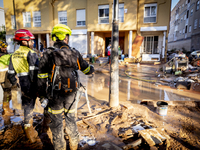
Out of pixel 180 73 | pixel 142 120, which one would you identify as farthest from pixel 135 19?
pixel 142 120

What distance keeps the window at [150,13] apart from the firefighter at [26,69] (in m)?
15.8

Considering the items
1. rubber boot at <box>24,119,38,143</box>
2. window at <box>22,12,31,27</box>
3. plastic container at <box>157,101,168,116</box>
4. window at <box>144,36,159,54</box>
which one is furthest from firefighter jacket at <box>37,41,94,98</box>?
window at <box>22,12,31,27</box>

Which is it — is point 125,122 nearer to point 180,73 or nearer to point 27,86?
point 27,86

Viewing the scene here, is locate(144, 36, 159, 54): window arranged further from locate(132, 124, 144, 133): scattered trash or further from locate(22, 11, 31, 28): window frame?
Answer: locate(22, 11, 31, 28): window frame

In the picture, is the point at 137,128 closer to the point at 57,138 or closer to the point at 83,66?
the point at 57,138

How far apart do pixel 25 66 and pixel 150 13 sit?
53.6 feet

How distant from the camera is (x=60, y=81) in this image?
2.05 metres

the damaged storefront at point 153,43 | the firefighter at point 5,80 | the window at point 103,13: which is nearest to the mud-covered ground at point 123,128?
the firefighter at point 5,80

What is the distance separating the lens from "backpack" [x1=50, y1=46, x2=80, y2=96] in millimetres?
2016

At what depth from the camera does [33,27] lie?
18609 mm

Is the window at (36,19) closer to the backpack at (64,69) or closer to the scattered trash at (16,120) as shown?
the scattered trash at (16,120)

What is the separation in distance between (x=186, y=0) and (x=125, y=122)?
36.5 m

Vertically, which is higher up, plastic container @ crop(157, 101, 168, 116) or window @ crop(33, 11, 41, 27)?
window @ crop(33, 11, 41, 27)

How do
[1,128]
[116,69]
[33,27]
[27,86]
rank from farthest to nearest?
[33,27], [116,69], [1,128], [27,86]
